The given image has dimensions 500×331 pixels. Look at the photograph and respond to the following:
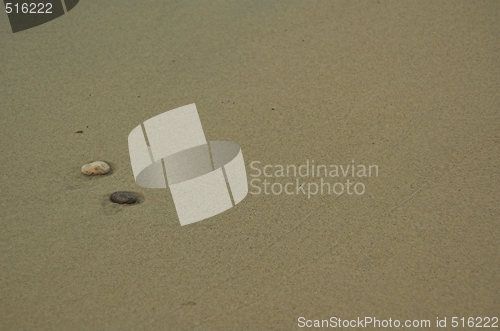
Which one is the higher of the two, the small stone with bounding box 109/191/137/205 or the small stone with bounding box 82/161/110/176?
the small stone with bounding box 82/161/110/176

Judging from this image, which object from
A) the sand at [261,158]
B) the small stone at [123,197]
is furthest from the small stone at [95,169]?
the small stone at [123,197]

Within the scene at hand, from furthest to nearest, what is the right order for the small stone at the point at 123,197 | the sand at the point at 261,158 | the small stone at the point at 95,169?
the small stone at the point at 95,169 → the small stone at the point at 123,197 → the sand at the point at 261,158

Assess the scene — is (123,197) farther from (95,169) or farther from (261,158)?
(261,158)

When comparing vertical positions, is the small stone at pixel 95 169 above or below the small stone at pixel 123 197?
above

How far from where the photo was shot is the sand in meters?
2.20

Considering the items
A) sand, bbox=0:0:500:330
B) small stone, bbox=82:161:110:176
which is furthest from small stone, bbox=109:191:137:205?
small stone, bbox=82:161:110:176

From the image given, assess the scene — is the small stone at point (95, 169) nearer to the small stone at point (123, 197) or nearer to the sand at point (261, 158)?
the sand at point (261, 158)

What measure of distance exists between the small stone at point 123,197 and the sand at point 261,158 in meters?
0.03

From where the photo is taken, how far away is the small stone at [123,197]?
259cm

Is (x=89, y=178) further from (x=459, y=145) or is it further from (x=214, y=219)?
(x=459, y=145)

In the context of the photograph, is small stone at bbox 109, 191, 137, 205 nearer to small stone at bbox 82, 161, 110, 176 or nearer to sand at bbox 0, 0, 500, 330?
sand at bbox 0, 0, 500, 330

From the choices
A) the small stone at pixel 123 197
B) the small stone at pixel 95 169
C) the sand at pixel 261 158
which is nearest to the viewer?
the sand at pixel 261 158

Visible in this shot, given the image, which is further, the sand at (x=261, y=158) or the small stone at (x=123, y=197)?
the small stone at (x=123, y=197)

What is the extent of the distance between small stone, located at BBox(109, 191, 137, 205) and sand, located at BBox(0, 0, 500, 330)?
30mm
